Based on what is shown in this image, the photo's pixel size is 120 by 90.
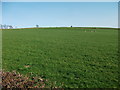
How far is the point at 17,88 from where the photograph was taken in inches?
212

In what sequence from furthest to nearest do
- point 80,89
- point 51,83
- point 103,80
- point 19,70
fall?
point 19,70
point 103,80
point 51,83
point 80,89

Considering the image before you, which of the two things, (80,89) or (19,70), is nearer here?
(80,89)

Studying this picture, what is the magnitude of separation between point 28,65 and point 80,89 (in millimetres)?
4645

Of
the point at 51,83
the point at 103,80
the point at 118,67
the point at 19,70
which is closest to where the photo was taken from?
the point at 51,83

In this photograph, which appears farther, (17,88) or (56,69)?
(56,69)

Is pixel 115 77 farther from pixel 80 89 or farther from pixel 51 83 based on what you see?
pixel 51 83

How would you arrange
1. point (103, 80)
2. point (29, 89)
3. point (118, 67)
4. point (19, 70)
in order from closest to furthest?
point (29, 89) → point (103, 80) → point (19, 70) → point (118, 67)

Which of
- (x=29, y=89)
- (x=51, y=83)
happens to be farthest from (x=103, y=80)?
(x=29, y=89)

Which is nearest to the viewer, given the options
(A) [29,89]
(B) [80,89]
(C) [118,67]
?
(A) [29,89]

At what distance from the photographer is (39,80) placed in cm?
656

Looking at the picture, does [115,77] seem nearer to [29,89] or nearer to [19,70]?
[29,89]

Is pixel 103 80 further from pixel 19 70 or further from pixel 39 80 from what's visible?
pixel 19 70

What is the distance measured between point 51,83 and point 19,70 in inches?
111

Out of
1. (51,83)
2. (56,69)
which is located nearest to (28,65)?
(56,69)
